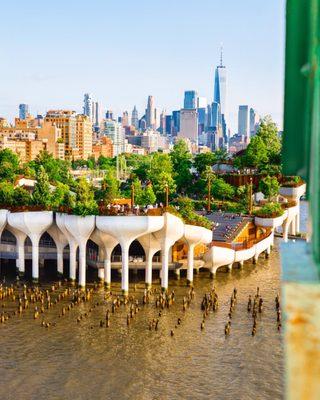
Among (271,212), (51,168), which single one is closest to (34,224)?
→ (271,212)

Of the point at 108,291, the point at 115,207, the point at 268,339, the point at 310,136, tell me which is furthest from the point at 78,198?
the point at 310,136

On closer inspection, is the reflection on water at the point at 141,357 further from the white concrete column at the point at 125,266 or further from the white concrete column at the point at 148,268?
the white concrete column at the point at 148,268

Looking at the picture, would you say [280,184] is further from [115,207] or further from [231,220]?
[115,207]

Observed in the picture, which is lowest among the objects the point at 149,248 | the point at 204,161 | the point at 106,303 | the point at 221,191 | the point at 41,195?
the point at 106,303

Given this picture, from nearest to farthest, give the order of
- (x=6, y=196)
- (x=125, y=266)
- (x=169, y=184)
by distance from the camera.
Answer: (x=125, y=266)
(x=6, y=196)
(x=169, y=184)

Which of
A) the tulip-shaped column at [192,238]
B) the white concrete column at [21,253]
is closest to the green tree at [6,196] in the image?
the white concrete column at [21,253]

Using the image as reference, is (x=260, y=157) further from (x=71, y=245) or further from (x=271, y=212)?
(x=71, y=245)
